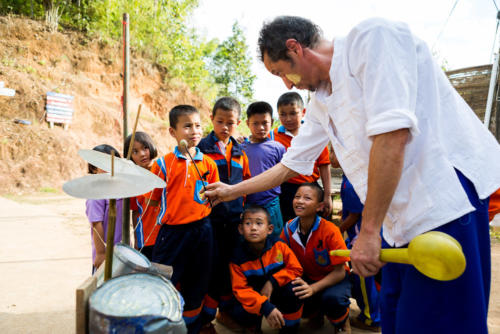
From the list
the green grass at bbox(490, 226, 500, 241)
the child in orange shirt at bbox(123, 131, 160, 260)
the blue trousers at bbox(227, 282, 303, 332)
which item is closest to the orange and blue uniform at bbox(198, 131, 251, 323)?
the blue trousers at bbox(227, 282, 303, 332)

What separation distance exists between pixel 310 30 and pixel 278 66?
0.18 metres

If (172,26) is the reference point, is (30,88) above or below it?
below

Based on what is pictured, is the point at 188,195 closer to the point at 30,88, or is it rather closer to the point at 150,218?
the point at 150,218

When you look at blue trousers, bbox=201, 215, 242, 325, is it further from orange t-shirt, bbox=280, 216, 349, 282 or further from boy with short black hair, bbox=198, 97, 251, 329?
orange t-shirt, bbox=280, 216, 349, 282

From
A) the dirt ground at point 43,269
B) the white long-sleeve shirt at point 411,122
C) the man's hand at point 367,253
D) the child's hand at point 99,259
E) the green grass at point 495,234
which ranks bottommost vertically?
the dirt ground at point 43,269

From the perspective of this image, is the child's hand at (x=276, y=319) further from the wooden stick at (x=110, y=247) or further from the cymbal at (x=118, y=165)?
the cymbal at (x=118, y=165)

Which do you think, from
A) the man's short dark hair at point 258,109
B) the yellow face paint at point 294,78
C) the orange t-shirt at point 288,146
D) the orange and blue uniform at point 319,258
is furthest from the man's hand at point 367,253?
the man's short dark hair at point 258,109

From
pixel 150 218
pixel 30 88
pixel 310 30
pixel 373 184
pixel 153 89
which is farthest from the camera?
pixel 153 89

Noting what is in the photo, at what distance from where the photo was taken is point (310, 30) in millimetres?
1359

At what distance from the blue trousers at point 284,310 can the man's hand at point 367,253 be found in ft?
4.77

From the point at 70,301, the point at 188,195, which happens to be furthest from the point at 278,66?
the point at 70,301

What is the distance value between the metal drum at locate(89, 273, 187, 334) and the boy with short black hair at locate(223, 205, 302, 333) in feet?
4.59

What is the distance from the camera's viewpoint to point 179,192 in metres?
2.59

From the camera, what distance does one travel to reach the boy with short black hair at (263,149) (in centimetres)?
323
